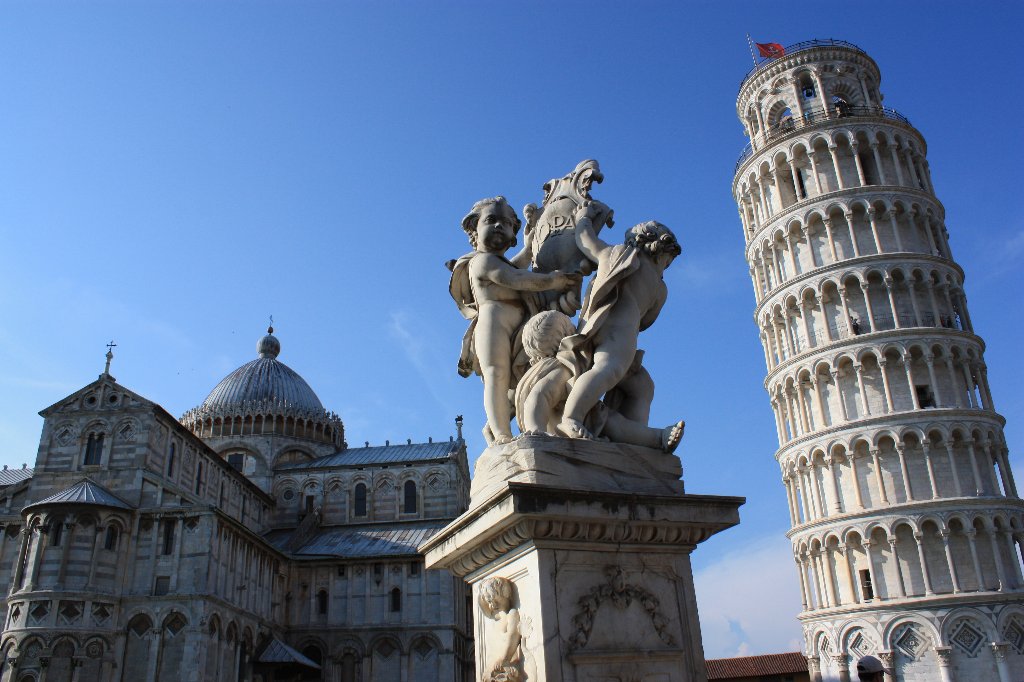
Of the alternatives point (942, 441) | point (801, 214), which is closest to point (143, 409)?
point (801, 214)

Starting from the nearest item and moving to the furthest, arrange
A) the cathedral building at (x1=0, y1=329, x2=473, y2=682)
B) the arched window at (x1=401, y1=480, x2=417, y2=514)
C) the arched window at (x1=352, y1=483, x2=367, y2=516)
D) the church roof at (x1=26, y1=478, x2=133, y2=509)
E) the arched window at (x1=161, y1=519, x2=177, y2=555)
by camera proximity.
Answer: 1. the cathedral building at (x1=0, y1=329, x2=473, y2=682)
2. the church roof at (x1=26, y1=478, x2=133, y2=509)
3. the arched window at (x1=161, y1=519, x2=177, y2=555)
4. the arched window at (x1=401, y1=480, x2=417, y2=514)
5. the arched window at (x1=352, y1=483, x2=367, y2=516)

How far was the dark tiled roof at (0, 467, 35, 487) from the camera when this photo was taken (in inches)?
1812

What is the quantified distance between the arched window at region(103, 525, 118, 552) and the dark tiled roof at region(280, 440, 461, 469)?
18.0 m

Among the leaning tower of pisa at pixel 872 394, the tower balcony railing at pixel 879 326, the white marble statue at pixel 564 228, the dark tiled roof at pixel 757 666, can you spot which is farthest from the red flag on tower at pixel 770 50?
the white marble statue at pixel 564 228

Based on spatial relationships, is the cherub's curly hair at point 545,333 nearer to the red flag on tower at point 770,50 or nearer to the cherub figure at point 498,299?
the cherub figure at point 498,299

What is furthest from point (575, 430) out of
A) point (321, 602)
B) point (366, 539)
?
point (366, 539)

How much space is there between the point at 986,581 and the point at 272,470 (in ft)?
129

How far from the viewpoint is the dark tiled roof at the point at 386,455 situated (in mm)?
51344

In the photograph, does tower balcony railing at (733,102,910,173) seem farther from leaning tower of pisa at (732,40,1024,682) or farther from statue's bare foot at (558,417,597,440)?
statue's bare foot at (558,417,597,440)

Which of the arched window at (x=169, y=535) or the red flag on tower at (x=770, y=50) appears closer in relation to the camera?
the arched window at (x=169, y=535)

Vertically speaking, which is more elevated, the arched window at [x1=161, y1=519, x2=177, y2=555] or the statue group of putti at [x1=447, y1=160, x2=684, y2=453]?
the arched window at [x1=161, y1=519, x2=177, y2=555]

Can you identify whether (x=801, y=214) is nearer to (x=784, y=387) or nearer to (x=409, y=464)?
(x=784, y=387)

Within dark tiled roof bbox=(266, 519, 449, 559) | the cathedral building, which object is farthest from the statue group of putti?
dark tiled roof bbox=(266, 519, 449, 559)

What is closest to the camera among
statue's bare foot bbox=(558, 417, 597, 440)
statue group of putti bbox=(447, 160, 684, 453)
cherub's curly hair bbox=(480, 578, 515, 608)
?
cherub's curly hair bbox=(480, 578, 515, 608)
